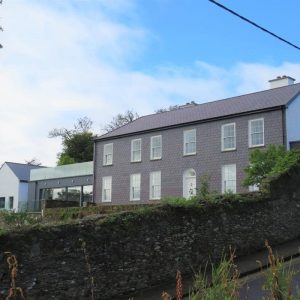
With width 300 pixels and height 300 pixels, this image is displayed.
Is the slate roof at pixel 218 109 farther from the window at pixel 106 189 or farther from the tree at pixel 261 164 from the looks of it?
the tree at pixel 261 164

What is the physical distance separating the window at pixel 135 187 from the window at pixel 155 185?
1318 millimetres

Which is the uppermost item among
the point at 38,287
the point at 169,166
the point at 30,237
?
the point at 169,166

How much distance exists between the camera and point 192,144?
35469 mm

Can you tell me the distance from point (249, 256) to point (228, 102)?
877 inches

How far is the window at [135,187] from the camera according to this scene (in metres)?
38.4

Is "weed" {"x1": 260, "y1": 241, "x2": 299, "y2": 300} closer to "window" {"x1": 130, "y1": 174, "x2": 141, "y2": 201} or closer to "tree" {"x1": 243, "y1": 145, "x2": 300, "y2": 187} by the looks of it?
"tree" {"x1": 243, "y1": 145, "x2": 300, "y2": 187}

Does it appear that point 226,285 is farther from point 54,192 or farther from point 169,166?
point 54,192

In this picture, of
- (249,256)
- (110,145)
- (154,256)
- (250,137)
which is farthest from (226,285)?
(110,145)

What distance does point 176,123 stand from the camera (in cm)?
3669

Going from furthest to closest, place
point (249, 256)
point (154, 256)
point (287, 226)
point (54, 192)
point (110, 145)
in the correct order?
point (54, 192) → point (110, 145) → point (287, 226) → point (249, 256) → point (154, 256)

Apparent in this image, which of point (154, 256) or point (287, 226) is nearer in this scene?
point (154, 256)

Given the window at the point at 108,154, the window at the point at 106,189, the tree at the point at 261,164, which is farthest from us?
the window at the point at 108,154

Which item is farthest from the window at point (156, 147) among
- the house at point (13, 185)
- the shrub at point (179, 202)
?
the house at point (13, 185)

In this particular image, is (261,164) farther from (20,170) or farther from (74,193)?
(20,170)
